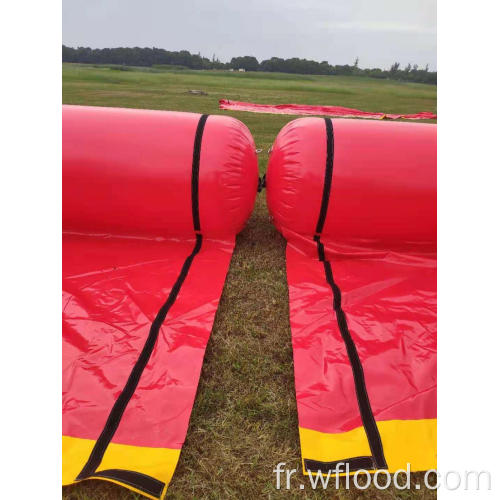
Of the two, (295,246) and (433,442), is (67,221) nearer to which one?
(295,246)

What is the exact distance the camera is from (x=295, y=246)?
288cm

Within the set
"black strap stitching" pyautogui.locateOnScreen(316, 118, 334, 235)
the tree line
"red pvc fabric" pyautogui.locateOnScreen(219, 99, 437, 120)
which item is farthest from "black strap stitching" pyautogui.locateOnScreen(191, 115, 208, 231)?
the tree line

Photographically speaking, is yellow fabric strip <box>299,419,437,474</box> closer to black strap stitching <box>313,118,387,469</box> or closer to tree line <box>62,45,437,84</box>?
black strap stitching <box>313,118,387,469</box>

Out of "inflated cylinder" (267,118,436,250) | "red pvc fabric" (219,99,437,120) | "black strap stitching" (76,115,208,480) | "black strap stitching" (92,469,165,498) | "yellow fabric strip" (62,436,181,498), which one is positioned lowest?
"black strap stitching" (92,469,165,498)

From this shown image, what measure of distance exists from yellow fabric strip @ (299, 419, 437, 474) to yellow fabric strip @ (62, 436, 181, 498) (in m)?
0.48

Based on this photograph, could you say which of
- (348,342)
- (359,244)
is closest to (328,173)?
(359,244)

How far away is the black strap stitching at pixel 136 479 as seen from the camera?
53.3 inches

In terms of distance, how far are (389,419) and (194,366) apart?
0.84 m

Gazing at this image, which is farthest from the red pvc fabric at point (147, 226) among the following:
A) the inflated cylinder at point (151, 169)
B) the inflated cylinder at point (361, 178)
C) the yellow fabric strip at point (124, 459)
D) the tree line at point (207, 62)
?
the tree line at point (207, 62)

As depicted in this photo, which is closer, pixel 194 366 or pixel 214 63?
pixel 194 366

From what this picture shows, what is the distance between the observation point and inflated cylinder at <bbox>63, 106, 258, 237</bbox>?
2594mm

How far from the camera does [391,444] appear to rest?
153 centimetres

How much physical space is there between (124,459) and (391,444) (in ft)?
3.11
